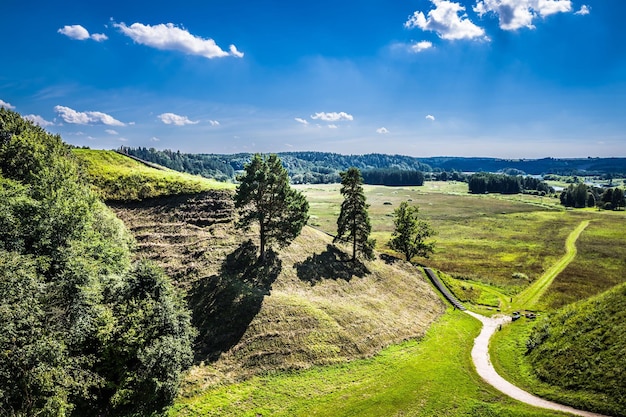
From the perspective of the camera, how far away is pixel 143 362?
93.4ft

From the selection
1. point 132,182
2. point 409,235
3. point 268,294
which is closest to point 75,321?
Answer: point 268,294

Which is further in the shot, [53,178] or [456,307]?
[456,307]

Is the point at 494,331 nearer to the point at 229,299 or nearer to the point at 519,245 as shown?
the point at 229,299

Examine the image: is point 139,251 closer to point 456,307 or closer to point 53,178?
point 53,178

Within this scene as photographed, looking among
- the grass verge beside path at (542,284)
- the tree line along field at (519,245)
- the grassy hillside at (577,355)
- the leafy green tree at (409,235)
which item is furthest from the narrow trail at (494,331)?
the leafy green tree at (409,235)

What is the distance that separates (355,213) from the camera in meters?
61.7

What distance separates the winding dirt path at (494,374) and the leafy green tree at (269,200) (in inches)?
1172

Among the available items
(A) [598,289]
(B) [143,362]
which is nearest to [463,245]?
(A) [598,289]

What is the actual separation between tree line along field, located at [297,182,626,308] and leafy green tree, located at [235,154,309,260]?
→ 48514 mm

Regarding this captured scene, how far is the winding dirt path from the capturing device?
1236 inches

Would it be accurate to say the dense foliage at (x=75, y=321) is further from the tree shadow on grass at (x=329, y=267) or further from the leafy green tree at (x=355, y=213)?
the leafy green tree at (x=355, y=213)

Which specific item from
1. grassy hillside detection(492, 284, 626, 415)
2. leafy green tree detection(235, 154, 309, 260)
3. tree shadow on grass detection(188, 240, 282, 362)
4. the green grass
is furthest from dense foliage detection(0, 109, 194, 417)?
grassy hillside detection(492, 284, 626, 415)

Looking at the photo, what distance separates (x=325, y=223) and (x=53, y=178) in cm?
11247

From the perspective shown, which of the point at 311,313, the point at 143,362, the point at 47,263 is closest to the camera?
the point at 143,362
